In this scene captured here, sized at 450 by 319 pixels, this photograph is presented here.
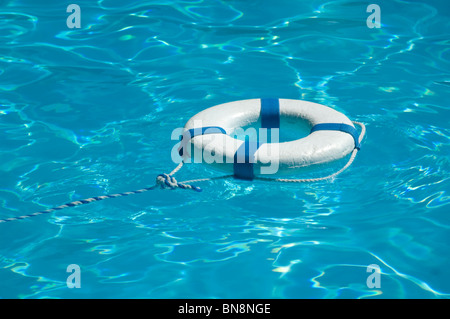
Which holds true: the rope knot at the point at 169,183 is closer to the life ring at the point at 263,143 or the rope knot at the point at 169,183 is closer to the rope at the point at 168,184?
the rope at the point at 168,184

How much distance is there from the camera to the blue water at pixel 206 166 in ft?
10.8

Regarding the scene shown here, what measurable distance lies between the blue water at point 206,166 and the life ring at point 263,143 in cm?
14

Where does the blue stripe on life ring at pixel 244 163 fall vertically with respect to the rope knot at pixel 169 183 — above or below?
above

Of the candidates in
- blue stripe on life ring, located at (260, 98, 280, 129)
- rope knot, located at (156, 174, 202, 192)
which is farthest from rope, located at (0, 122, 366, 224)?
blue stripe on life ring, located at (260, 98, 280, 129)

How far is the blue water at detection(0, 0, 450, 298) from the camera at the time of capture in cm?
330

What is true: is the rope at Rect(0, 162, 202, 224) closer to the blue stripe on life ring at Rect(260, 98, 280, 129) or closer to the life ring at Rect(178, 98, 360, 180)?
the life ring at Rect(178, 98, 360, 180)

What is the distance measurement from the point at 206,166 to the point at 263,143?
36 cm

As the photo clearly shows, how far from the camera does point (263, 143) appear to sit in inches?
153

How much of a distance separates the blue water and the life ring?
0.14 metres

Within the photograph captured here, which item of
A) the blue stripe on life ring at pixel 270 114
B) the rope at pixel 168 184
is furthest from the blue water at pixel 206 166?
the blue stripe on life ring at pixel 270 114

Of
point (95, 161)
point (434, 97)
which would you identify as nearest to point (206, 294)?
point (95, 161)

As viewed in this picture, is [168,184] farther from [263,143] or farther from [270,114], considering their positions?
[270,114]

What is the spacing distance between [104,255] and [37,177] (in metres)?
0.93

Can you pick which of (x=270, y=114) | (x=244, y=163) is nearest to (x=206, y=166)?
(x=244, y=163)
